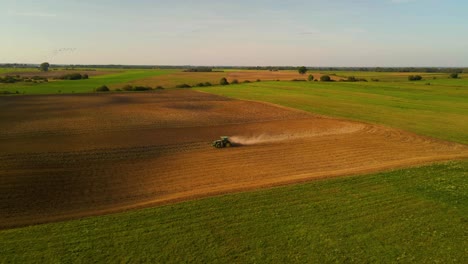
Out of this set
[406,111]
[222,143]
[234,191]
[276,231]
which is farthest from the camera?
[406,111]

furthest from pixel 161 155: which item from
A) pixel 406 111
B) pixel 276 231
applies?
pixel 406 111

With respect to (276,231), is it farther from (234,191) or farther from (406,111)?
(406,111)

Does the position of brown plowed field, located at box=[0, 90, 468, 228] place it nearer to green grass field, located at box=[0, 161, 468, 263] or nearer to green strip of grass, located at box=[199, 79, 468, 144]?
green grass field, located at box=[0, 161, 468, 263]

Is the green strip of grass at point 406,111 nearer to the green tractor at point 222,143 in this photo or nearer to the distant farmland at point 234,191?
the distant farmland at point 234,191

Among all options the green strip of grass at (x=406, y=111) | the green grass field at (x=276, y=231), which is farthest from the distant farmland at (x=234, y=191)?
the green strip of grass at (x=406, y=111)

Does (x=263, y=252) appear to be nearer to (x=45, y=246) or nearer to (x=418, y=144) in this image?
(x=45, y=246)

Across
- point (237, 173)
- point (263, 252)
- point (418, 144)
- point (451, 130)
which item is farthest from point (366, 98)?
point (263, 252)
